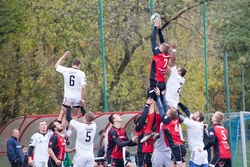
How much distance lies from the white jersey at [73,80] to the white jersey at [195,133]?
3086 millimetres

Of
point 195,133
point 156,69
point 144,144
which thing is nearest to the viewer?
point 156,69

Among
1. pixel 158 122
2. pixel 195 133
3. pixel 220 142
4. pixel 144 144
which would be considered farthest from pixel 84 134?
pixel 220 142

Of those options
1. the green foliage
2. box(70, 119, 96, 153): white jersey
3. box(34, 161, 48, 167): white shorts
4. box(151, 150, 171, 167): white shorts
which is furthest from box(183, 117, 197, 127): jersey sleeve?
the green foliage

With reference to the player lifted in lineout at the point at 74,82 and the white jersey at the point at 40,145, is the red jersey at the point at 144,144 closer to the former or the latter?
the player lifted in lineout at the point at 74,82

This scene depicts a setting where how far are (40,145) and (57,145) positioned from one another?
3574mm

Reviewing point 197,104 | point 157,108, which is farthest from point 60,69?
point 197,104

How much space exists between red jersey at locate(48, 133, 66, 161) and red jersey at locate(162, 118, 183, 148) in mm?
3154

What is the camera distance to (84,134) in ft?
60.8

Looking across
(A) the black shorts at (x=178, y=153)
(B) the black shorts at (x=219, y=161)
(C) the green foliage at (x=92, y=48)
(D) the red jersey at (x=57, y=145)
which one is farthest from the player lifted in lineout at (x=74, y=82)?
(C) the green foliage at (x=92, y=48)

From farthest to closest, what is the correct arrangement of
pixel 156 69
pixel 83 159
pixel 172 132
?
pixel 83 159 → pixel 156 69 → pixel 172 132

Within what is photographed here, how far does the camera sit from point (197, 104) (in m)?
35.2

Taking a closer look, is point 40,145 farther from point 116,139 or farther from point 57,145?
point 116,139

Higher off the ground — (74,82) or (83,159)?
(74,82)

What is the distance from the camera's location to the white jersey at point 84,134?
1838cm
